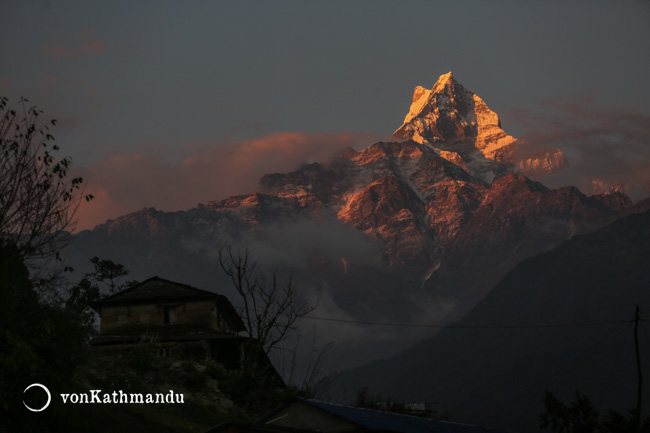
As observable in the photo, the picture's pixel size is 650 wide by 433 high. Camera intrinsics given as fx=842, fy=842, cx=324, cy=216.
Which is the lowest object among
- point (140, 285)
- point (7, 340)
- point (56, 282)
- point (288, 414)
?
point (288, 414)

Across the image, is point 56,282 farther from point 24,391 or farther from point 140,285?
point 140,285

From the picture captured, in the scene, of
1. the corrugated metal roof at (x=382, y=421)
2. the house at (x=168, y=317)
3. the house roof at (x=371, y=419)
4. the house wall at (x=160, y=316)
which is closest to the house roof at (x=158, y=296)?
the house at (x=168, y=317)

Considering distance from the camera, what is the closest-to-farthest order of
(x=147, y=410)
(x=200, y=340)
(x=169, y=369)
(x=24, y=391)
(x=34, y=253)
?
1. (x=24, y=391)
2. (x=34, y=253)
3. (x=147, y=410)
4. (x=169, y=369)
5. (x=200, y=340)

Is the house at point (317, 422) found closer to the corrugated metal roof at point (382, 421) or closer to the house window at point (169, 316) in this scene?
the corrugated metal roof at point (382, 421)

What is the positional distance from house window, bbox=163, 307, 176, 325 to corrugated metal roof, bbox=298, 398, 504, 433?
3571 centimetres

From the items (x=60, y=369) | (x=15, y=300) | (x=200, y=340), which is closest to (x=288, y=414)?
(x=60, y=369)

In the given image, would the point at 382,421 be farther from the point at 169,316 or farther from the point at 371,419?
the point at 169,316

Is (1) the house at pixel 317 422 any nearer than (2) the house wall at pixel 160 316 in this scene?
Yes

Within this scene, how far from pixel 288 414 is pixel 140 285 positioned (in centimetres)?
4089

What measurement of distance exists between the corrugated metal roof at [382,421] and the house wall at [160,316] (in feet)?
114

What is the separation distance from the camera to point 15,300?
25.3m

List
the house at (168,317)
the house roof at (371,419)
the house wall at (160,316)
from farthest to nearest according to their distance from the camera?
the house wall at (160,316), the house at (168,317), the house roof at (371,419)

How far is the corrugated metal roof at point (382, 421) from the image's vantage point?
2411cm

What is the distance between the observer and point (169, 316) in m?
61.4
